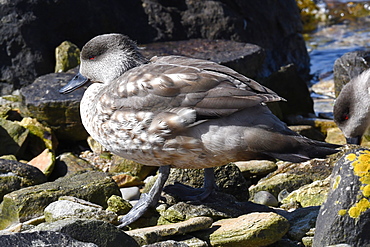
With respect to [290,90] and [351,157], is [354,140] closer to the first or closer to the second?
[290,90]

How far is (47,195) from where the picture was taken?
4629 millimetres

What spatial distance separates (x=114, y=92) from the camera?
448 cm

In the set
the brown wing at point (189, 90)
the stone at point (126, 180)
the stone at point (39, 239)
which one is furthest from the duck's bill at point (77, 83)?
the stone at point (39, 239)

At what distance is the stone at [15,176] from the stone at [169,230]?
165cm

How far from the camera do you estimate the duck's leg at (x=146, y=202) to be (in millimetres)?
4395

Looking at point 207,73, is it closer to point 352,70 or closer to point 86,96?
point 86,96

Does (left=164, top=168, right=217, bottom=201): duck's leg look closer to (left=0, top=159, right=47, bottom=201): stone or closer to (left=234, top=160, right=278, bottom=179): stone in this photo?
(left=234, top=160, right=278, bottom=179): stone

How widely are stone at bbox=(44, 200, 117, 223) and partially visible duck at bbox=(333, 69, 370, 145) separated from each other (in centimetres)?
405

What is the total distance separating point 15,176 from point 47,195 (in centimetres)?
78

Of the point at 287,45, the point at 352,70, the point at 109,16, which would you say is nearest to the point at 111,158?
the point at 109,16

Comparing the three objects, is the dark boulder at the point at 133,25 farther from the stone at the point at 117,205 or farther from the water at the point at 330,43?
the stone at the point at 117,205

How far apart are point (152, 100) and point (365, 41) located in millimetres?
10277

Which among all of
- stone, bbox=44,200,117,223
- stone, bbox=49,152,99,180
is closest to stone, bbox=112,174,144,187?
stone, bbox=49,152,99,180

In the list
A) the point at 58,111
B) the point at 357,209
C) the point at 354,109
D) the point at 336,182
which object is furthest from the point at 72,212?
the point at 354,109
